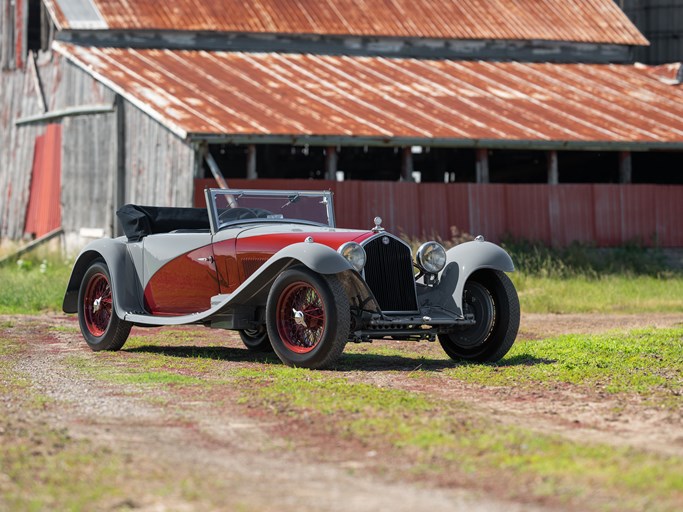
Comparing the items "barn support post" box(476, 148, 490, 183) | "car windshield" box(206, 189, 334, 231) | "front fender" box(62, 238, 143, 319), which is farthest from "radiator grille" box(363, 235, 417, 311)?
"barn support post" box(476, 148, 490, 183)

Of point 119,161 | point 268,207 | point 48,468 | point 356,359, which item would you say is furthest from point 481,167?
point 48,468

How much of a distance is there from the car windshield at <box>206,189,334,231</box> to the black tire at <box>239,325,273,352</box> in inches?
45.9

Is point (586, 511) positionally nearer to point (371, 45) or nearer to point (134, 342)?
point (134, 342)

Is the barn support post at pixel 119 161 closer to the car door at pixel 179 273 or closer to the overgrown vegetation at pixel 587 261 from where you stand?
the overgrown vegetation at pixel 587 261

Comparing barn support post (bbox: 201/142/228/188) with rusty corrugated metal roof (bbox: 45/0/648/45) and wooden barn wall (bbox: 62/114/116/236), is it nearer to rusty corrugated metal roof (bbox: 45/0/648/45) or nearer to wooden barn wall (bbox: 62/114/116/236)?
wooden barn wall (bbox: 62/114/116/236)

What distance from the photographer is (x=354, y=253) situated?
32.0 feet

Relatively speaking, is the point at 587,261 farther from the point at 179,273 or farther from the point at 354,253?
the point at 354,253

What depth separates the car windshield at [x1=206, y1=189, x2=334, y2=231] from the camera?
437 inches

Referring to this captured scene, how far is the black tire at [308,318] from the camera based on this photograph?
30.8 ft

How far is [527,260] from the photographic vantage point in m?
22.2

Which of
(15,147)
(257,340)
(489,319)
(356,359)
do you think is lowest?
(356,359)

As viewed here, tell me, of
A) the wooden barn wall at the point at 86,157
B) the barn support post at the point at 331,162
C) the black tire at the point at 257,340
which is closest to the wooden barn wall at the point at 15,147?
the wooden barn wall at the point at 86,157

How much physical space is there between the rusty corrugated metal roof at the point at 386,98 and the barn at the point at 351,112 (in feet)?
0.20

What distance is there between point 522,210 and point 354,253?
1493cm
